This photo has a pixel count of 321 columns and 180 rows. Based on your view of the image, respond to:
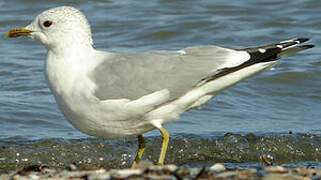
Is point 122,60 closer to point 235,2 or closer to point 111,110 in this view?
point 111,110

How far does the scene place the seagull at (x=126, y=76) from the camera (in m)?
5.50

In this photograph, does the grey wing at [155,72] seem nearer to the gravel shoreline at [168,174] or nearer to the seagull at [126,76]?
the seagull at [126,76]

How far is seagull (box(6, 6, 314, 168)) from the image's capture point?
5496mm

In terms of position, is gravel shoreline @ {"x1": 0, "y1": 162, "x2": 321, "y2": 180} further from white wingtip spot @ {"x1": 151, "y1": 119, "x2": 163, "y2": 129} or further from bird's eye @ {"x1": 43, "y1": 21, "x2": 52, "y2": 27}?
bird's eye @ {"x1": 43, "y1": 21, "x2": 52, "y2": 27}

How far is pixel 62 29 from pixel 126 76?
65cm

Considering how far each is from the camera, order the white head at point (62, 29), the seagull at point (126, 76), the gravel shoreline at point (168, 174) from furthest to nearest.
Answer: the white head at point (62, 29) → the seagull at point (126, 76) → the gravel shoreline at point (168, 174)

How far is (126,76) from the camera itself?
5.57 meters

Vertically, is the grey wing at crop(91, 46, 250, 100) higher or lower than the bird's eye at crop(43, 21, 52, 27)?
lower

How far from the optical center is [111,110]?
18.1 ft

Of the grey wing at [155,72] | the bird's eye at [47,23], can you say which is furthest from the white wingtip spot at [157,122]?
the bird's eye at [47,23]

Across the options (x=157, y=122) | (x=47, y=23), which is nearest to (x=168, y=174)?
(x=157, y=122)

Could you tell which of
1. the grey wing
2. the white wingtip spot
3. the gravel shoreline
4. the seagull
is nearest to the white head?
the seagull

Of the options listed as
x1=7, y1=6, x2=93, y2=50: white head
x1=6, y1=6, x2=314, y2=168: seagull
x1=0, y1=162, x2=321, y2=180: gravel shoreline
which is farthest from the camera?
x1=7, y1=6, x2=93, y2=50: white head

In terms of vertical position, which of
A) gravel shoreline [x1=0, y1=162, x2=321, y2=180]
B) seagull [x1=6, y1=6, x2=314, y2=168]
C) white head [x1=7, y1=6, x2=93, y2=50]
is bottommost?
gravel shoreline [x1=0, y1=162, x2=321, y2=180]
